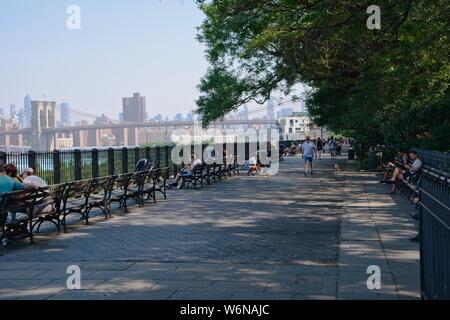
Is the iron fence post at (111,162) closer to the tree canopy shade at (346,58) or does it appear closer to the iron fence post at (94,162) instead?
the iron fence post at (94,162)

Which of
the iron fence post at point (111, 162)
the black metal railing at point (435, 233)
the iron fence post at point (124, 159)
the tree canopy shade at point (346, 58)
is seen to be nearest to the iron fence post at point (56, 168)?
the iron fence post at point (111, 162)

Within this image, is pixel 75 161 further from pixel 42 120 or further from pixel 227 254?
pixel 42 120

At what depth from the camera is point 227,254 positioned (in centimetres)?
835

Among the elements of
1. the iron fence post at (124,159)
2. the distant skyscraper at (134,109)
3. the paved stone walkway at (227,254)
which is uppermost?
the distant skyscraper at (134,109)

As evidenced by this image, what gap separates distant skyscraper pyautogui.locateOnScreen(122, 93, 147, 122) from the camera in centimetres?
7612

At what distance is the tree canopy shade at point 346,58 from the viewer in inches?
526

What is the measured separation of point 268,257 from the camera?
320 inches

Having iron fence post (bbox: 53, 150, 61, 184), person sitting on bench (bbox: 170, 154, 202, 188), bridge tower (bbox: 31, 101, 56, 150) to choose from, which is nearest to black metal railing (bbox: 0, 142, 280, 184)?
iron fence post (bbox: 53, 150, 61, 184)

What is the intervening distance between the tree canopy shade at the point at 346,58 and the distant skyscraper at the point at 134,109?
45.2m

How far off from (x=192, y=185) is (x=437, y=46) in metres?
9.59

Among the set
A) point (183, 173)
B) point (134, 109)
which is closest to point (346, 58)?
point (183, 173)

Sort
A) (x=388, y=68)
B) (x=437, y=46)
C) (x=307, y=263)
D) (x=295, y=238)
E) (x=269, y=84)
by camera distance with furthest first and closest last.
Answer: (x=269, y=84)
(x=388, y=68)
(x=437, y=46)
(x=295, y=238)
(x=307, y=263)

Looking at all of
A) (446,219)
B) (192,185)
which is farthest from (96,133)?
(446,219)
